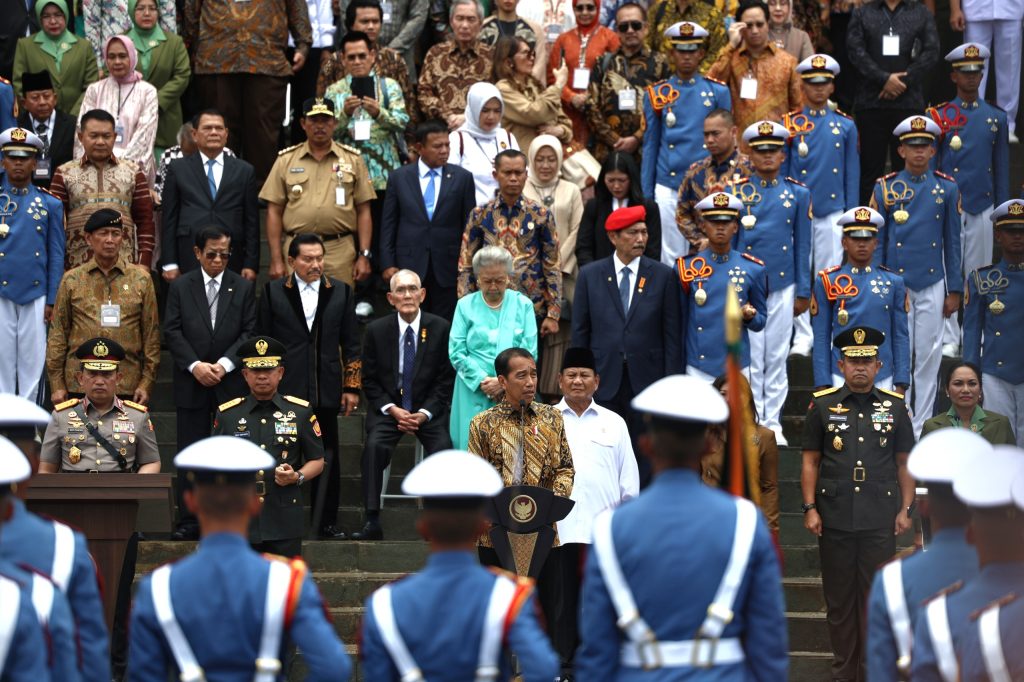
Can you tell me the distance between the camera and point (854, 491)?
982cm

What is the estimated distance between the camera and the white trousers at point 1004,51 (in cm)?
1529

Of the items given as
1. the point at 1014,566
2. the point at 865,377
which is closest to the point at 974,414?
the point at 865,377

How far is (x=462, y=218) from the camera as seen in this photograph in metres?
12.7

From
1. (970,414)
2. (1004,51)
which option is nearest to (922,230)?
(970,414)

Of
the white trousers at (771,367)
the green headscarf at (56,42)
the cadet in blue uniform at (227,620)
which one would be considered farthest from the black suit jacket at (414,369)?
the cadet in blue uniform at (227,620)

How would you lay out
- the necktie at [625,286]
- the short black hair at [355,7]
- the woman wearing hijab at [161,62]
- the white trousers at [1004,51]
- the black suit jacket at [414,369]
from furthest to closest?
1. the white trousers at [1004,51]
2. the woman wearing hijab at [161,62]
3. the short black hair at [355,7]
4. the necktie at [625,286]
5. the black suit jacket at [414,369]

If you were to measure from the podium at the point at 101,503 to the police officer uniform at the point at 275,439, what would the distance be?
0.80 meters

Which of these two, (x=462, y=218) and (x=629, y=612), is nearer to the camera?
(x=629, y=612)

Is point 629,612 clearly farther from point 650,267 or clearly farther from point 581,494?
point 650,267

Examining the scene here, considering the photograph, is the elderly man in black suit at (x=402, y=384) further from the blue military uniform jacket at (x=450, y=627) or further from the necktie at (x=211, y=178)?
the blue military uniform jacket at (x=450, y=627)

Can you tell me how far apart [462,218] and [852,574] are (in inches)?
168

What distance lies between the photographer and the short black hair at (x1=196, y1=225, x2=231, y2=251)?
11.5 metres

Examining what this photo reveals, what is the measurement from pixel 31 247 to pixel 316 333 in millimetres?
2225

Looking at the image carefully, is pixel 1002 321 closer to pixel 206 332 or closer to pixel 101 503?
pixel 206 332
